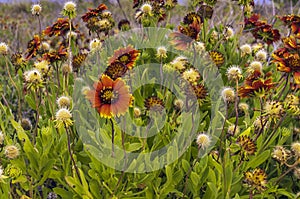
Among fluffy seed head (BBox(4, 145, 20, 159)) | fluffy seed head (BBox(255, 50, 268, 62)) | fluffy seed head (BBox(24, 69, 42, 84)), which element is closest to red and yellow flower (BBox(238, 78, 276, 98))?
fluffy seed head (BBox(255, 50, 268, 62))

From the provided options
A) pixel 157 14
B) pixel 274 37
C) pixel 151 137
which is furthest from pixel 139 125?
pixel 274 37

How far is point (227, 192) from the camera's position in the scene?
1.37 metres

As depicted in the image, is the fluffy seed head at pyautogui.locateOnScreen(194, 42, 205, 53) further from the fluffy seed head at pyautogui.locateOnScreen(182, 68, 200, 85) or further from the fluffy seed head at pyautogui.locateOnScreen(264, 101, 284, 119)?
the fluffy seed head at pyautogui.locateOnScreen(264, 101, 284, 119)

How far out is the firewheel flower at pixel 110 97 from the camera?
1.16 metres

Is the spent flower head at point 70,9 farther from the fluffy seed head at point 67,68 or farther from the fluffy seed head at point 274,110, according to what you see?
the fluffy seed head at point 274,110

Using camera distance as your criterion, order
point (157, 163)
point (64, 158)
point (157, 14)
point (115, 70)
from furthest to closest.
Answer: point (157, 14) < point (64, 158) < point (157, 163) < point (115, 70)

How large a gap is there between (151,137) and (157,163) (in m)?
0.23

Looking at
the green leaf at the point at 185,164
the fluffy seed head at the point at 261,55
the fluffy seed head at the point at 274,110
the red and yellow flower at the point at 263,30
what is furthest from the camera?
the red and yellow flower at the point at 263,30

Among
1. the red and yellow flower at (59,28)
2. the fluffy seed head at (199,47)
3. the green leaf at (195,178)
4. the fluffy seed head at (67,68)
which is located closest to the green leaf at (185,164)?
the green leaf at (195,178)

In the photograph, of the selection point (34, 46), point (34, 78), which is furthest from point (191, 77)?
point (34, 46)

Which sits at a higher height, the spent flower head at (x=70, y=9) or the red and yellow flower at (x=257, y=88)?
the spent flower head at (x=70, y=9)

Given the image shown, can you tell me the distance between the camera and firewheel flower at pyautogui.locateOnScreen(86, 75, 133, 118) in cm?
116

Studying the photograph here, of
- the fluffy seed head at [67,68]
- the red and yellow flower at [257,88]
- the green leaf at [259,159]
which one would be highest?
the fluffy seed head at [67,68]

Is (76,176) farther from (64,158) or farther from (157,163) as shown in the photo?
(157,163)
